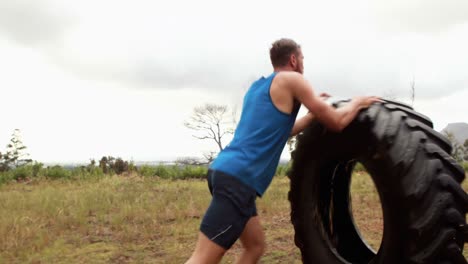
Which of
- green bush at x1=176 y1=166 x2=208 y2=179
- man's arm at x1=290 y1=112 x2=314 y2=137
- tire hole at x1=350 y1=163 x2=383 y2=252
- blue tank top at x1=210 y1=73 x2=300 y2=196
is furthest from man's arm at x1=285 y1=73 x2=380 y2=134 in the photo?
green bush at x1=176 y1=166 x2=208 y2=179

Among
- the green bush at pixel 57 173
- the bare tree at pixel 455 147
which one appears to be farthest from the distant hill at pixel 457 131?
the green bush at pixel 57 173

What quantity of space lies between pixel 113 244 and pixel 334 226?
3309 millimetres

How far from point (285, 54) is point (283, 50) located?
0.03 m

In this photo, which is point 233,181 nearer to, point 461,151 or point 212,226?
point 212,226

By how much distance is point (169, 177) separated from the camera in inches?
647

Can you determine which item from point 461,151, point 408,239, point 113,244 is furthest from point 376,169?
point 461,151

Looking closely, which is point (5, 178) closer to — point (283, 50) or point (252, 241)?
point (252, 241)

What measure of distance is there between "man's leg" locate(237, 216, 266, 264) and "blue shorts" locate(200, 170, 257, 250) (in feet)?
1.23

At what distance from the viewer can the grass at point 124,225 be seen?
5.82 metres

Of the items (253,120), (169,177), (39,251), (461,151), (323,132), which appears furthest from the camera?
(461,151)

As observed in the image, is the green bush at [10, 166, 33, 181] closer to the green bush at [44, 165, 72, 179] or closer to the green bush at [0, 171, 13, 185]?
the green bush at [0, 171, 13, 185]

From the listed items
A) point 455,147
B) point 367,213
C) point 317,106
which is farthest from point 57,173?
point 317,106

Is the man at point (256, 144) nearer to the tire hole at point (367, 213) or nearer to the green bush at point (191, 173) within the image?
the tire hole at point (367, 213)

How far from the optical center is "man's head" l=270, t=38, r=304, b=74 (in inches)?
129
